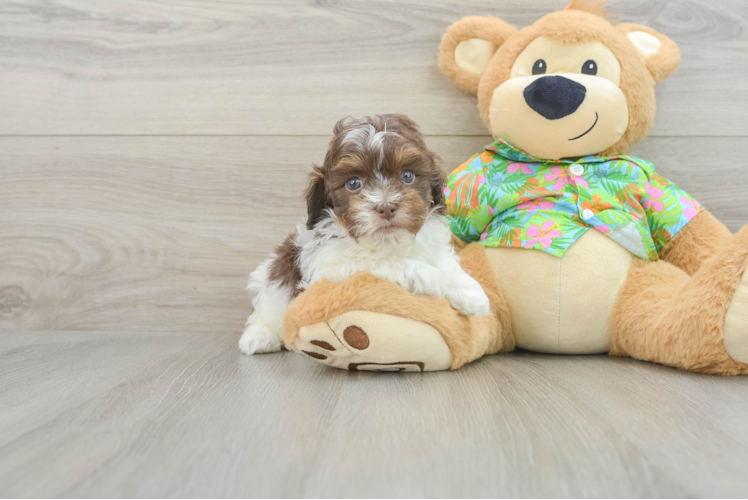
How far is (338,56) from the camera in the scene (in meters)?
1.66

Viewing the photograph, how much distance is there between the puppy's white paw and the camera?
139cm

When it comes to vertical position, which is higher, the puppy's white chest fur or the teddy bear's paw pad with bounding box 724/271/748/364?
the puppy's white chest fur

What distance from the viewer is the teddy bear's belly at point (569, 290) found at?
1260 mm

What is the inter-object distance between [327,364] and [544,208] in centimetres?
65

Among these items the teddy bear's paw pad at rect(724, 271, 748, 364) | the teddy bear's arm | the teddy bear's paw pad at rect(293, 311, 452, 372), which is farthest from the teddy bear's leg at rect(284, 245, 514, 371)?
the teddy bear's arm

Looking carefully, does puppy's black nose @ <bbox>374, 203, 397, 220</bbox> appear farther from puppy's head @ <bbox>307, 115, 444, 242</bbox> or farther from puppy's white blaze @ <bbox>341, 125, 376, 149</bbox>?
puppy's white blaze @ <bbox>341, 125, 376, 149</bbox>

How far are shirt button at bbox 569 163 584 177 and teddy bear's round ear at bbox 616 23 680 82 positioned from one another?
33 centimetres

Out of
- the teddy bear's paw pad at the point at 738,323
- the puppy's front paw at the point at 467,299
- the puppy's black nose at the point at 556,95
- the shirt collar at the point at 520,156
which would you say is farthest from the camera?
the shirt collar at the point at 520,156

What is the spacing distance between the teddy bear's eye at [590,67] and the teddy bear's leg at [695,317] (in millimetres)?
506

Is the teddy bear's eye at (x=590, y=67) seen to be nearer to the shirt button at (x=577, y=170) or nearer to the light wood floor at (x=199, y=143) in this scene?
the shirt button at (x=577, y=170)

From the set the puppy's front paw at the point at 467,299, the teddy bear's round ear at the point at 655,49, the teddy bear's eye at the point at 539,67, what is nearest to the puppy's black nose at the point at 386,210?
the puppy's front paw at the point at 467,299

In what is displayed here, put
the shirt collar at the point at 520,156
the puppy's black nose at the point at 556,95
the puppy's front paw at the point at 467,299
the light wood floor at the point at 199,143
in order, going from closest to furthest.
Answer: the puppy's front paw at the point at 467,299 < the puppy's black nose at the point at 556,95 < the shirt collar at the point at 520,156 < the light wood floor at the point at 199,143

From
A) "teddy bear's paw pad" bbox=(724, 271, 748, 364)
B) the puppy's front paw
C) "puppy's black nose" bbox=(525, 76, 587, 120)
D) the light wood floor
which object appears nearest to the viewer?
"teddy bear's paw pad" bbox=(724, 271, 748, 364)

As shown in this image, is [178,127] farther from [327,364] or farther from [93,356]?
[327,364]
